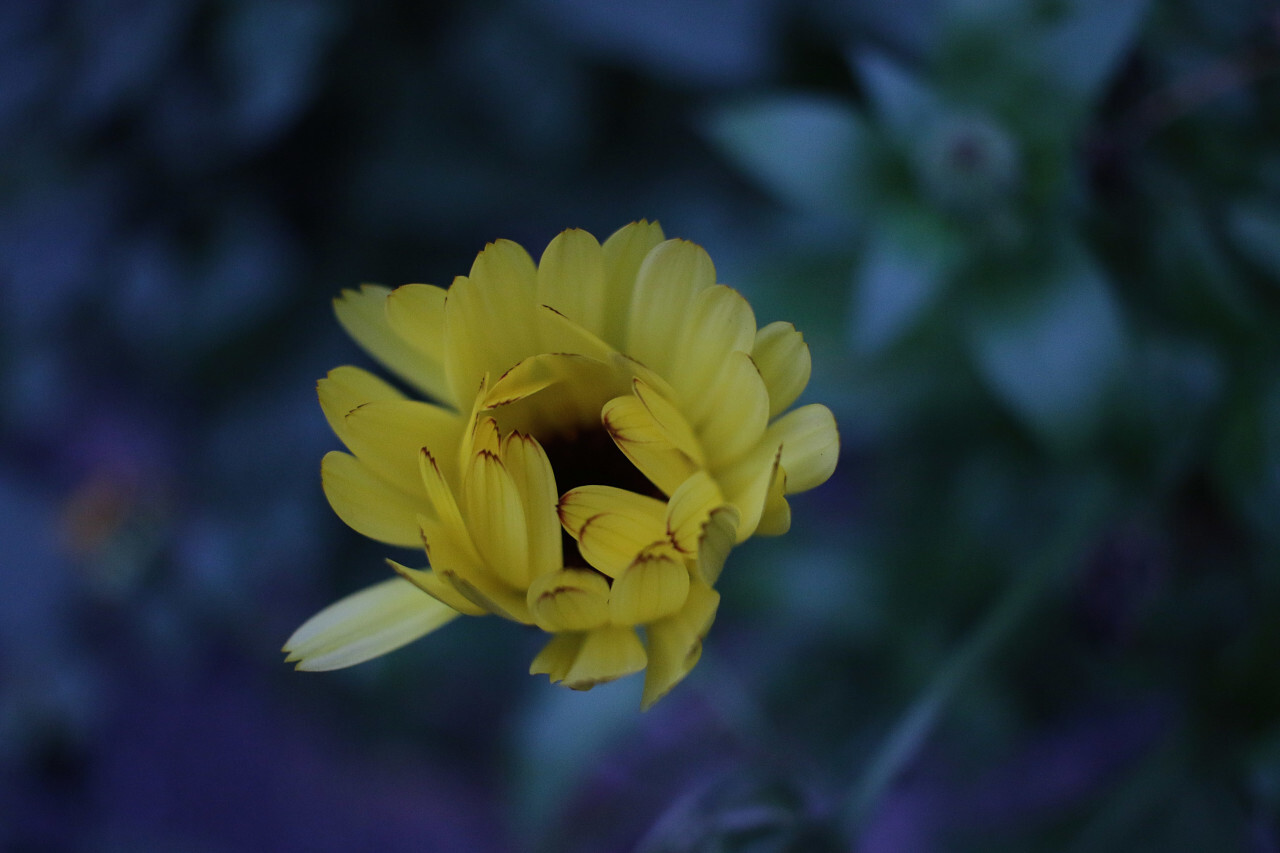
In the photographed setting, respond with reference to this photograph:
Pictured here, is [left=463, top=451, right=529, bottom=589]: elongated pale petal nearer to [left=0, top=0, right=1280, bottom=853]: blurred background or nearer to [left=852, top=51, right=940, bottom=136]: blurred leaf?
[left=0, top=0, right=1280, bottom=853]: blurred background

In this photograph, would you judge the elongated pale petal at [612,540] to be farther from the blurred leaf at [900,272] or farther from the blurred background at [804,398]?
the blurred leaf at [900,272]

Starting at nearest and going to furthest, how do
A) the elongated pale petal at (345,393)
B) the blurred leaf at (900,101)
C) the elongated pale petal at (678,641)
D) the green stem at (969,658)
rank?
the elongated pale petal at (678,641)
the elongated pale petal at (345,393)
the green stem at (969,658)
the blurred leaf at (900,101)

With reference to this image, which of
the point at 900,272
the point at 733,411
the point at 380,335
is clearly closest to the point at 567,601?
the point at 733,411

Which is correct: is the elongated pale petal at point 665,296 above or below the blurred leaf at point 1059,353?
below

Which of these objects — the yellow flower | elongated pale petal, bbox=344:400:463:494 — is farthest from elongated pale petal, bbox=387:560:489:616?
elongated pale petal, bbox=344:400:463:494

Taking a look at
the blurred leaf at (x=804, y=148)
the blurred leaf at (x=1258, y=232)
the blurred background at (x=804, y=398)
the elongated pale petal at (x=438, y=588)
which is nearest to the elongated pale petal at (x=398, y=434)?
the elongated pale petal at (x=438, y=588)

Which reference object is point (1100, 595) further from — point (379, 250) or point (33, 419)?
point (33, 419)
